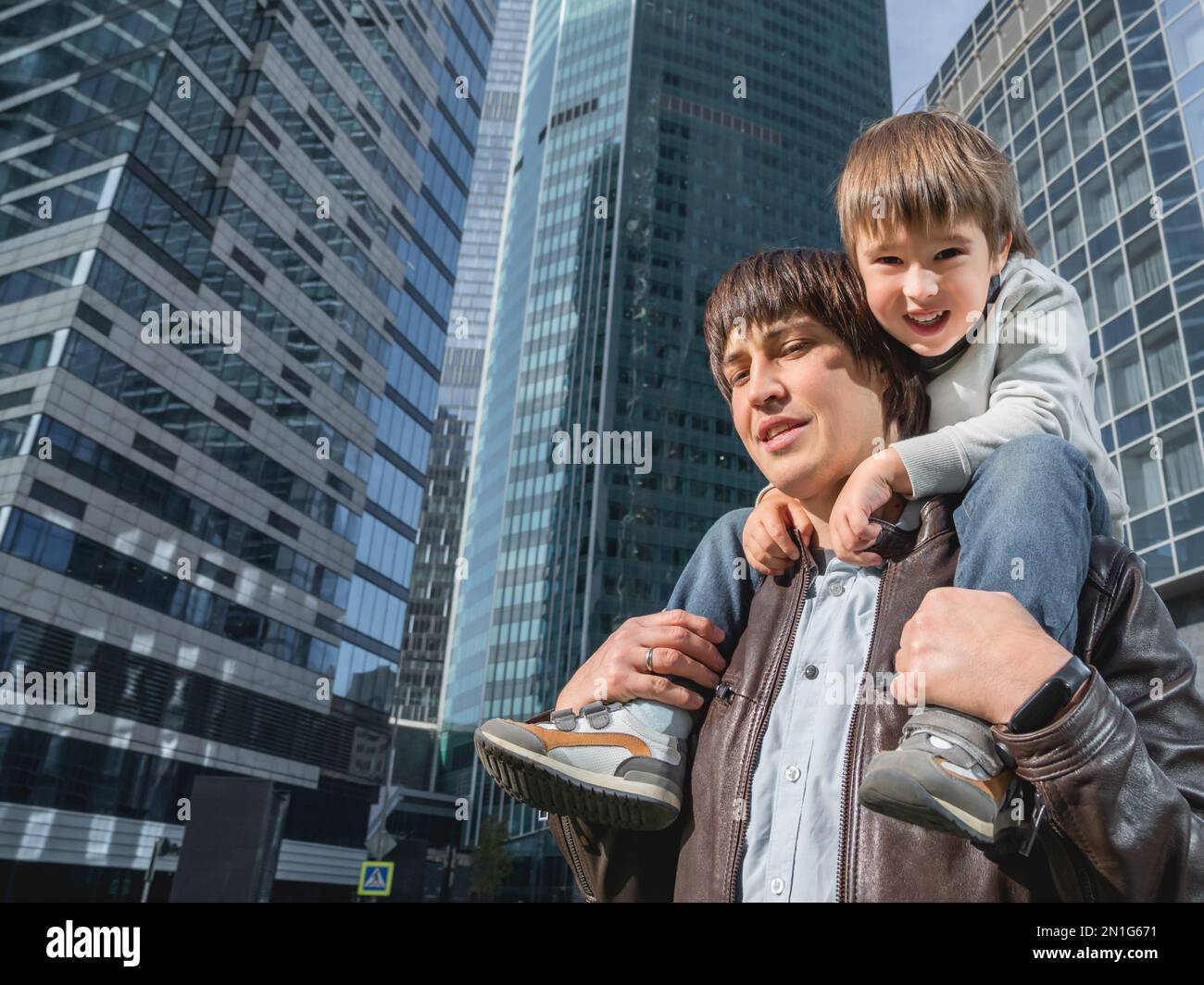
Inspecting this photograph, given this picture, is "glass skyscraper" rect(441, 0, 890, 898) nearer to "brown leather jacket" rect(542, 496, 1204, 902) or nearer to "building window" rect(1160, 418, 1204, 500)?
"building window" rect(1160, 418, 1204, 500)

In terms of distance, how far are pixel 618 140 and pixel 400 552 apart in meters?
61.5

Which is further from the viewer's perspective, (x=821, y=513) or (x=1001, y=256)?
(x=821, y=513)

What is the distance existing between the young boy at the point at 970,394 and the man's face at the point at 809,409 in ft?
0.33

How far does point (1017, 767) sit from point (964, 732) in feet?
0.32

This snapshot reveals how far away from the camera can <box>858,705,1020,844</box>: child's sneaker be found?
141cm

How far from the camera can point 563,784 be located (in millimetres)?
1865

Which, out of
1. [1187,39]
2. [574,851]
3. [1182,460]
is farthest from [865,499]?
[1187,39]

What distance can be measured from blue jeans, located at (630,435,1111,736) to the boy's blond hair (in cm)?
58

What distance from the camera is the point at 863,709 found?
1900 millimetres

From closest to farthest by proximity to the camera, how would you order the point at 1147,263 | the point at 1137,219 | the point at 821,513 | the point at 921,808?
the point at 921,808 → the point at 821,513 → the point at 1147,263 → the point at 1137,219

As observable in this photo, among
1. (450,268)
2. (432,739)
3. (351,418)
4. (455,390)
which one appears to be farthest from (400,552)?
(455,390)

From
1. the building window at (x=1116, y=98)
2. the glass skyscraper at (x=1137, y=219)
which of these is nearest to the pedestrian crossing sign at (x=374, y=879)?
the glass skyscraper at (x=1137, y=219)

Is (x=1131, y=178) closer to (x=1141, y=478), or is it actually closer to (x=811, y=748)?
(x=1141, y=478)

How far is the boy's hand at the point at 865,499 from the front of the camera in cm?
196
